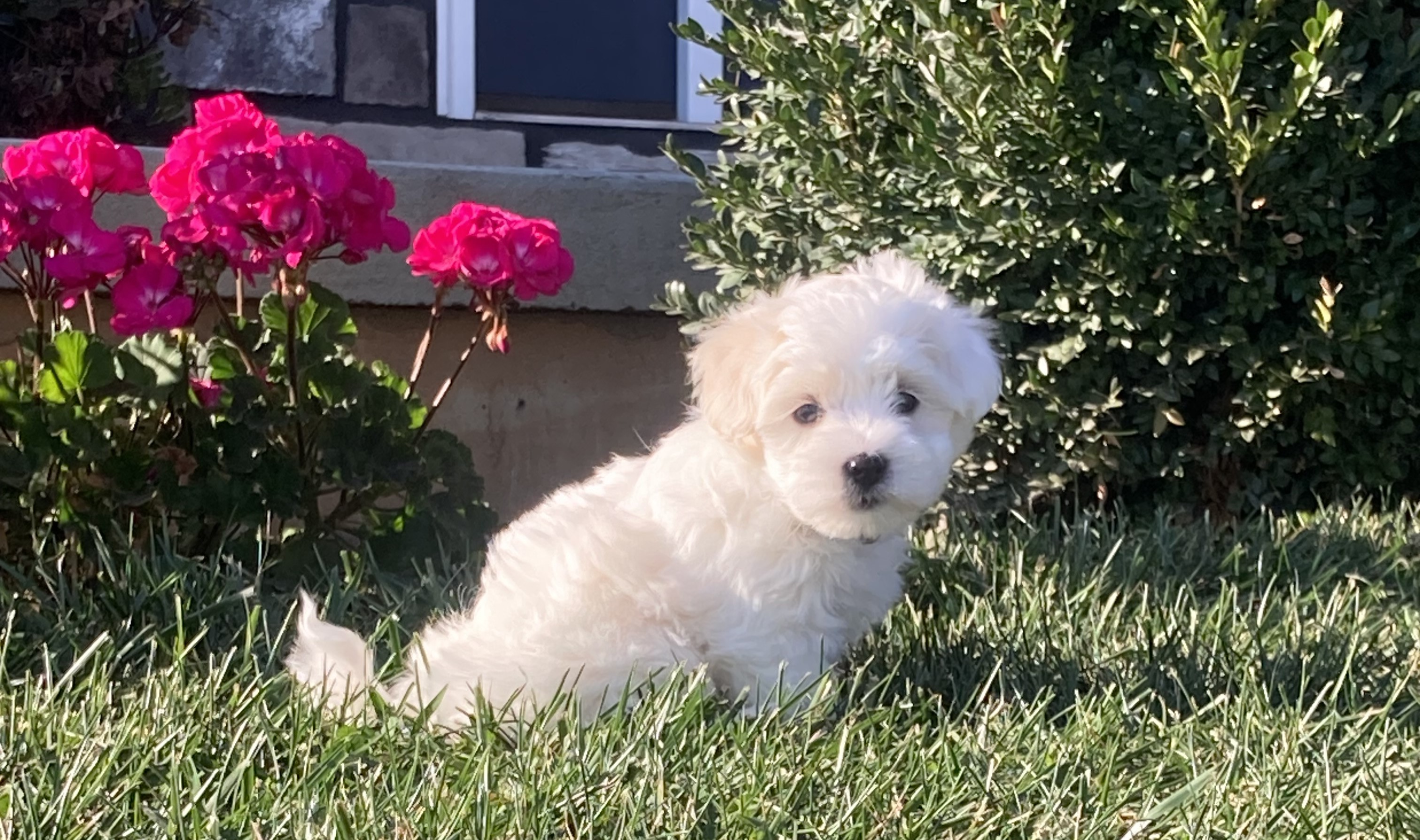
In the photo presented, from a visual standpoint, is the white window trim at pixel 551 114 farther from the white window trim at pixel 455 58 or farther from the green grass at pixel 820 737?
the green grass at pixel 820 737

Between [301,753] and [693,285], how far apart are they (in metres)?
3.28

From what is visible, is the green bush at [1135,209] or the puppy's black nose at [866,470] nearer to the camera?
the puppy's black nose at [866,470]

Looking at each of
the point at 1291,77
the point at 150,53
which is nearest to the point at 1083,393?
the point at 1291,77

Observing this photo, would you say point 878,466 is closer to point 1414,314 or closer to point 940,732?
point 940,732

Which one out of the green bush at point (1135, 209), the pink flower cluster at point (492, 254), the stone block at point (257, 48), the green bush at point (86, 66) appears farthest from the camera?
the stone block at point (257, 48)

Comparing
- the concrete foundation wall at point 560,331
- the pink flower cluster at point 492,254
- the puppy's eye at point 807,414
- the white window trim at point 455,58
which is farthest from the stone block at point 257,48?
the puppy's eye at point 807,414

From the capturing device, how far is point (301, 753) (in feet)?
8.36

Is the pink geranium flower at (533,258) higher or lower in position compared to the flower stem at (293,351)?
higher

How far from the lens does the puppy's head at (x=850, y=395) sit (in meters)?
2.63

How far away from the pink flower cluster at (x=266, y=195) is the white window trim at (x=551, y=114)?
2235mm

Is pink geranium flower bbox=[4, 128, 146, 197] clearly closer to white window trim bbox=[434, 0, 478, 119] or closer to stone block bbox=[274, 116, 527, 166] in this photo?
stone block bbox=[274, 116, 527, 166]

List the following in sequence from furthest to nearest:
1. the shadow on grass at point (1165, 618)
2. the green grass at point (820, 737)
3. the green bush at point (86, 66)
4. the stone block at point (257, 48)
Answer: the stone block at point (257, 48) < the green bush at point (86, 66) < the shadow on grass at point (1165, 618) < the green grass at point (820, 737)

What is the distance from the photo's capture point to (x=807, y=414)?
277 cm

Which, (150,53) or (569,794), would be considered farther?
(150,53)
